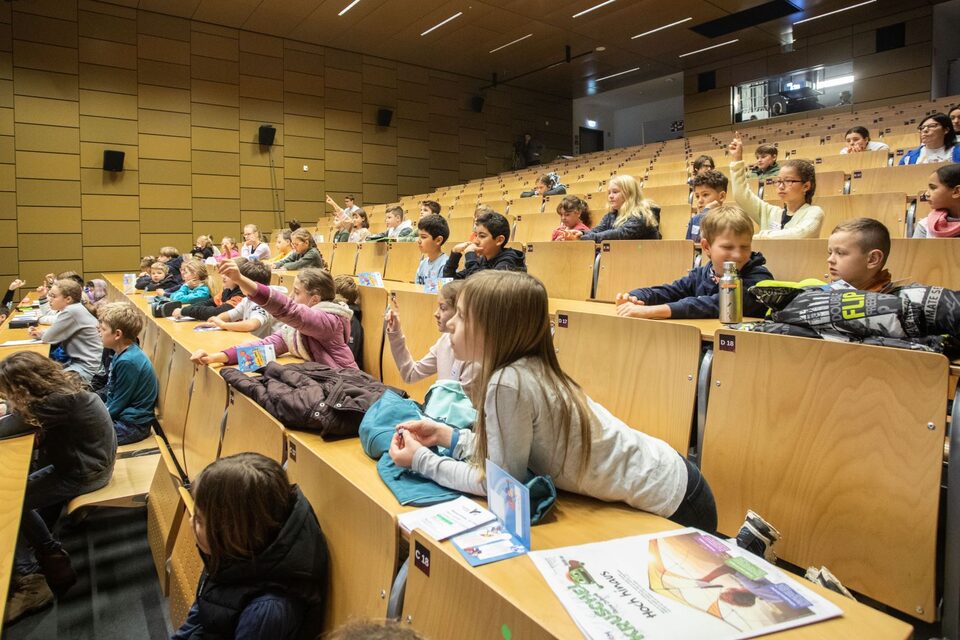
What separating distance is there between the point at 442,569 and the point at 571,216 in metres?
3.33

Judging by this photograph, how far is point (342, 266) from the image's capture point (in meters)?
5.16

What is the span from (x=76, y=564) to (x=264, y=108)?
310 inches

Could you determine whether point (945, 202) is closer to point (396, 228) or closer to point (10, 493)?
point (10, 493)

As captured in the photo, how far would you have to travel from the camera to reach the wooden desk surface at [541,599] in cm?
77

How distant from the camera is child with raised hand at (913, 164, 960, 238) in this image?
223 centimetres

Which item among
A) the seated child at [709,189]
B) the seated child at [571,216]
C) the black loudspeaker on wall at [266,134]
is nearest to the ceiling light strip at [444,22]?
the black loudspeaker on wall at [266,134]

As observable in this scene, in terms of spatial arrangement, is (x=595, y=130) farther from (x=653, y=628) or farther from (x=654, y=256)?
(x=653, y=628)

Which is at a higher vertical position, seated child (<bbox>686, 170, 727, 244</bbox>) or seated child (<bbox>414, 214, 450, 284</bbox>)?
seated child (<bbox>686, 170, 727, 244</bbox>)

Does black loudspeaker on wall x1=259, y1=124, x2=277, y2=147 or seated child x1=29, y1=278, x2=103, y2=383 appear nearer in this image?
seated child x1=29, y1=278, x2=103, y2=383

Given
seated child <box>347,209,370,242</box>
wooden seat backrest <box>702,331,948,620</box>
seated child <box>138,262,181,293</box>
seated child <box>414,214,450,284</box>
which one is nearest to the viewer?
wooden seat backrest <box>702,331,948,620</box>

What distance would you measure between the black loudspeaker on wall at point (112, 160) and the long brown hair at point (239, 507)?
26.0 ft

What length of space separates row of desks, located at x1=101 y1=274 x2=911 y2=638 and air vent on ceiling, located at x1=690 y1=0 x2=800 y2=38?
895 cm

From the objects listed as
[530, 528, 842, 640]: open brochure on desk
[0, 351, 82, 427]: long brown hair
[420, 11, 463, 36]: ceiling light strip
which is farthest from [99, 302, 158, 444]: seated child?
[420, 11, 463, 36]: ceiling light strip

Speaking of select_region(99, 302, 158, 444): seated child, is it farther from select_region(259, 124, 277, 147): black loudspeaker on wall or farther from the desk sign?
select_region(259, 124, 277, 147): black loudspeaker on wall
